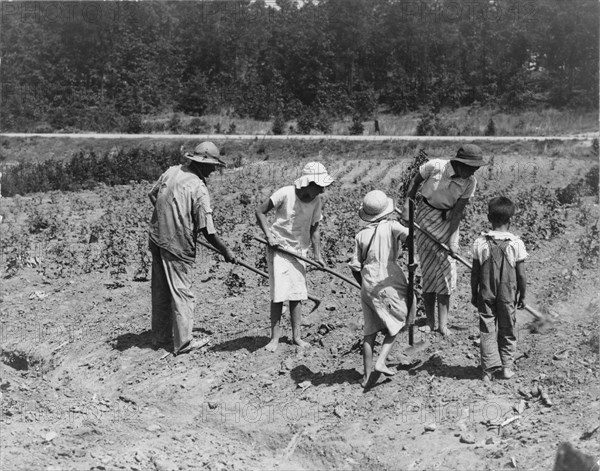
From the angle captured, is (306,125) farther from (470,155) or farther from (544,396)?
(544,396)

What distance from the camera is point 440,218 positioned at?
609cm

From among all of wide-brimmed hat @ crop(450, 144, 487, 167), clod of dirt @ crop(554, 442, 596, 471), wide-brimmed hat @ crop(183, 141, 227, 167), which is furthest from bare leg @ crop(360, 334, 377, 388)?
clod of dirt @ crop(554, 442, 596, 471)

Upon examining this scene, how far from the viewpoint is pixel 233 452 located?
4914mm

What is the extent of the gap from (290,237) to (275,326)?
680mm

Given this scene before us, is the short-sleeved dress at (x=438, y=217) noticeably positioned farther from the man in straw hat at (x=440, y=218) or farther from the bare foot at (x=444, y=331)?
the bare foot at (x=444, y=331)

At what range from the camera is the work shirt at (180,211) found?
5.99 meters

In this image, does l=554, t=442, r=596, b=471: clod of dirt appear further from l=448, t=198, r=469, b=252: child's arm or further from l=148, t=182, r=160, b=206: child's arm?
l=148, t=182, r=160, b=206: child's arm

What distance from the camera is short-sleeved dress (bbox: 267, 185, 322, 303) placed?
231 inches

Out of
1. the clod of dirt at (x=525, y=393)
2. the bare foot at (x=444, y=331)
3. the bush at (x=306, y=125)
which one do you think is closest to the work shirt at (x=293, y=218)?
the bare foot at (x=444, y=331)

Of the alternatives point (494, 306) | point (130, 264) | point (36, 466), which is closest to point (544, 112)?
point (130, 264)

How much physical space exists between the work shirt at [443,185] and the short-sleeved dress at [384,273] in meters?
0.80

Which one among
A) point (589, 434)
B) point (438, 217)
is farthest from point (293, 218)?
point (589, 434)

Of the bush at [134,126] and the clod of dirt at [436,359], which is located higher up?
the bush at [134,126]

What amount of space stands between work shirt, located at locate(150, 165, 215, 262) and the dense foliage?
22.7 metres
